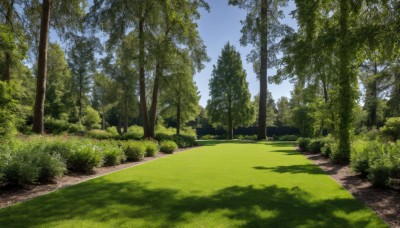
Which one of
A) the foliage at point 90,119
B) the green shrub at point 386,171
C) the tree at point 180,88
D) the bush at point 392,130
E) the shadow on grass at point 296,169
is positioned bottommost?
the shadow on grass at point 296,169

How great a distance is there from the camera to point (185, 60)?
842 inches

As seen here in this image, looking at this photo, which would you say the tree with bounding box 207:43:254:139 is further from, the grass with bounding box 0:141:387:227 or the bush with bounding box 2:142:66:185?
the bush with bounding box 2:142:66:185

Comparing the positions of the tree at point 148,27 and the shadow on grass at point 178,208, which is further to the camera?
the tree at point 148,27

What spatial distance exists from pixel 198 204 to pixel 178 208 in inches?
17.8

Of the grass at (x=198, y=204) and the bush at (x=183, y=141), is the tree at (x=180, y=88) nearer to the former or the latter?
the bush at (x=183, y=141)

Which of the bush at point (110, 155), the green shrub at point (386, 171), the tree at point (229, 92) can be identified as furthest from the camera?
the tree at point (229, 92)

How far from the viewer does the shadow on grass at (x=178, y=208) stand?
4.94 metres

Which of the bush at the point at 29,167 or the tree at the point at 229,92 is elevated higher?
the tree at the point at 229,92

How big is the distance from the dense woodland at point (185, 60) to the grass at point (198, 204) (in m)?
3.65

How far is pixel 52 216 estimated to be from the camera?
513 cm

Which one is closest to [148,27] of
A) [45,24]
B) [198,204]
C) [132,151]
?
[45,24]

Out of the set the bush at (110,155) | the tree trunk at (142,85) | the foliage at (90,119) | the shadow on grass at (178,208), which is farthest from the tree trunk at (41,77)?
the foliage at (90,119)

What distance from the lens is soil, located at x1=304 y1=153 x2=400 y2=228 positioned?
5.44 meters

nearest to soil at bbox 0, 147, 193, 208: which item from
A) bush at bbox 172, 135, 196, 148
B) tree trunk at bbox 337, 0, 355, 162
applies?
tree trunk at bbox 337, 0, 355, 162
